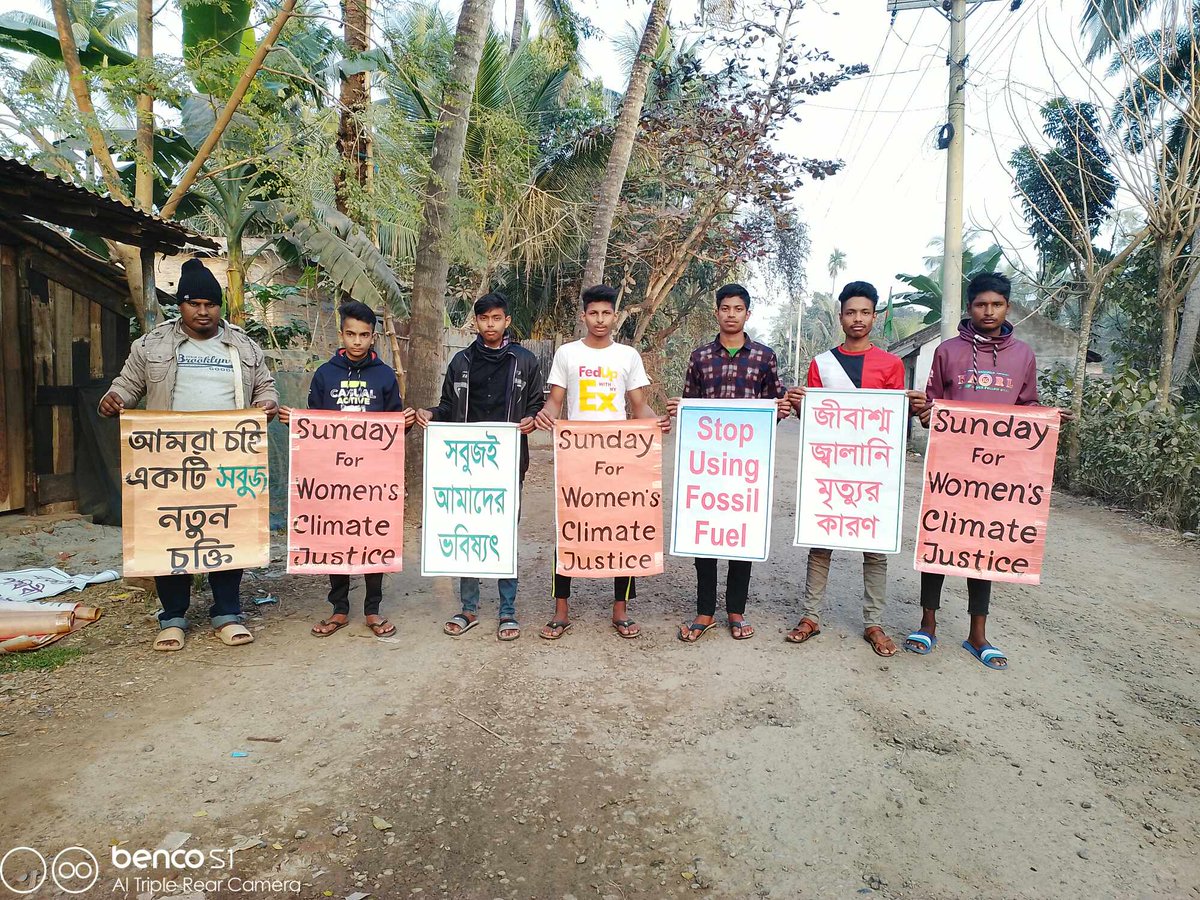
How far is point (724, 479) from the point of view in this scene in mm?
4441

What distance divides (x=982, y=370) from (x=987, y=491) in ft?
2.30

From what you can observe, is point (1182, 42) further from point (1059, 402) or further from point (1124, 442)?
point (1124, 442)

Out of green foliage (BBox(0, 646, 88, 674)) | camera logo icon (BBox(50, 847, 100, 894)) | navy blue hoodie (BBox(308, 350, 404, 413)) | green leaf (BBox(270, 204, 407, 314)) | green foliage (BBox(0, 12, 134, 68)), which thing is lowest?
camera logo icon (BBox(50, 847, 100, 894))

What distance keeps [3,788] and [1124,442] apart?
11167 millimetres

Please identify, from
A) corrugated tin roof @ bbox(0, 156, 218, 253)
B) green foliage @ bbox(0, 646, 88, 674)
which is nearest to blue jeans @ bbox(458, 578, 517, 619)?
green foliage @ bbox(0, 646, 88, 674)

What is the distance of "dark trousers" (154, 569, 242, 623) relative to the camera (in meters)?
4.36

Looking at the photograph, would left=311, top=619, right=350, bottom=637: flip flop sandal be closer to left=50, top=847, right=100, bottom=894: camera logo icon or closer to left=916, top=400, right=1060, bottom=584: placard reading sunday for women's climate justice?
left=50, top=847, right=100, bottom=894: camera logo icon

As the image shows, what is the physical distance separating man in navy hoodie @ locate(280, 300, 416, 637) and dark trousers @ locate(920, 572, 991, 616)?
3.31 meters

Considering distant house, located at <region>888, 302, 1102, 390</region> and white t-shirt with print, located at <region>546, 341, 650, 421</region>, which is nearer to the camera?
white t-shirt with print, located at <region>546, 341, 650, 421</region>

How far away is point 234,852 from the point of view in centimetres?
250

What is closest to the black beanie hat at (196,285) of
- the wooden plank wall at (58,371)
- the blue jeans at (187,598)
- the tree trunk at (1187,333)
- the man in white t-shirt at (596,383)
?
the blue jeans at (187,598)

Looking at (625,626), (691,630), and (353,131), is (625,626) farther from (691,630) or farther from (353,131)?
(353,131)

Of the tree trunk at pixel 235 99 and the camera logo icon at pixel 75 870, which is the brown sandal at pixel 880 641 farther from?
the tree trunk at pixel 235 99

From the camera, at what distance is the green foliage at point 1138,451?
26.8ft
